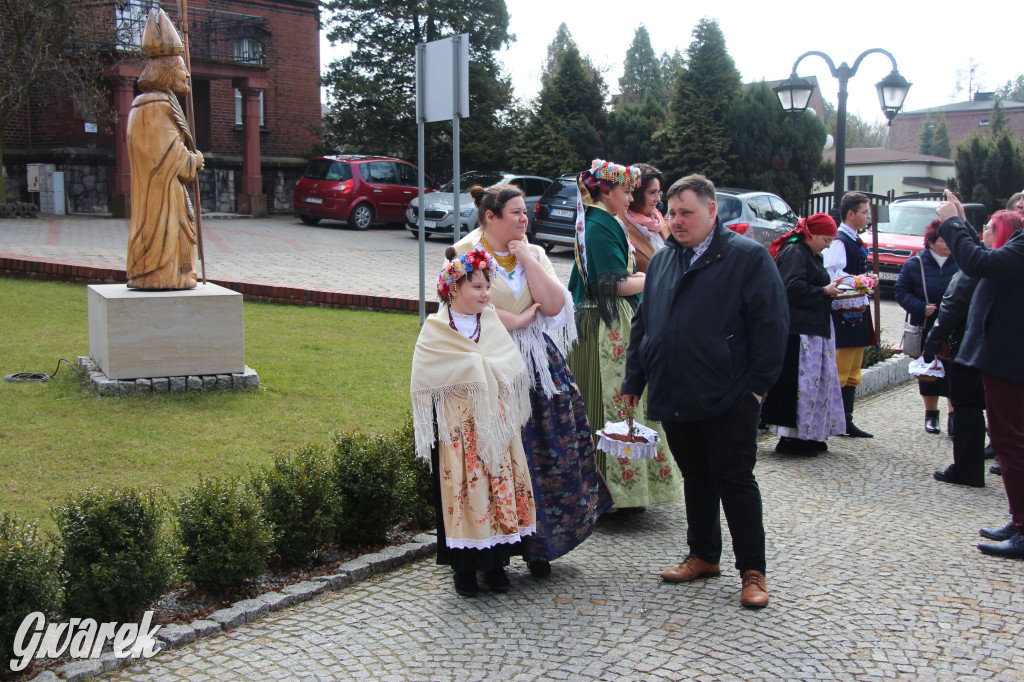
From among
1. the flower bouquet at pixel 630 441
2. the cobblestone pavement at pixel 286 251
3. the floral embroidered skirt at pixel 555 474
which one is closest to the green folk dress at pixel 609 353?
the flower bouquet at pixel 630 441

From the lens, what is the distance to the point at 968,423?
6.30 metres

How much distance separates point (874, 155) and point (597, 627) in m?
54.1

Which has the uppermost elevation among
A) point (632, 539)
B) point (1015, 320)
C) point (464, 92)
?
point (464, 92)

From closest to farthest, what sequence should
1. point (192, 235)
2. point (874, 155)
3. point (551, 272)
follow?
point (551, 272), point (192, 235), point (874, 155)

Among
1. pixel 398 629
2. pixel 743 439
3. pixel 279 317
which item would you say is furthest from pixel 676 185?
pixel 279 317

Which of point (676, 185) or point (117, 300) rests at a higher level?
point (676, 185)

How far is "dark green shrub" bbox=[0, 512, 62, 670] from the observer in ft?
11.2

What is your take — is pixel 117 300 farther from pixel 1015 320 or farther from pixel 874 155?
pixel 874 155

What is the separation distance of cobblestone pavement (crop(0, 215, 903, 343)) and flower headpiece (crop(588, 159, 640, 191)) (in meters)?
→ 7.57

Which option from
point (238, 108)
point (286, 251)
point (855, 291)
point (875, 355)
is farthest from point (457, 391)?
point (238, 108)

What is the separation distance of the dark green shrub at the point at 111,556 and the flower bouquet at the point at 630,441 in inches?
83.5

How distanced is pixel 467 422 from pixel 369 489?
0.84 meters

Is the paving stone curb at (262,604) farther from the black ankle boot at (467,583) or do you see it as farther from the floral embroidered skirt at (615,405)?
the floral embroidered skirt at (615,405)

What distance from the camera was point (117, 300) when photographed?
7492 millimetres
